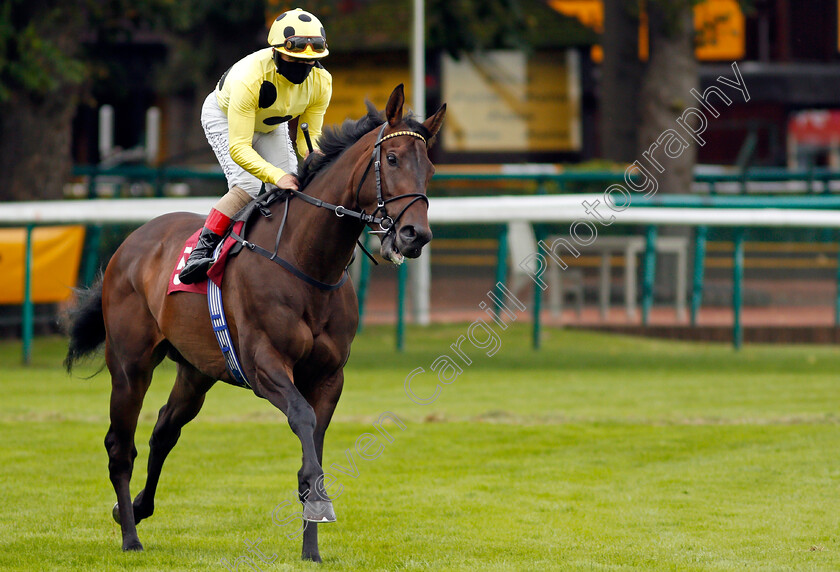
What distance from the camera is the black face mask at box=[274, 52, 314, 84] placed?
5480mm

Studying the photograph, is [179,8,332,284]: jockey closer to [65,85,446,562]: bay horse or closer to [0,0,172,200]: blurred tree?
[65,85,446,562]: bay horse

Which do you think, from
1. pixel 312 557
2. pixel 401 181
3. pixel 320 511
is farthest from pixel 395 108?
pixel 312 557

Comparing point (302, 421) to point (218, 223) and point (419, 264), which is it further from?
point (419, 264)

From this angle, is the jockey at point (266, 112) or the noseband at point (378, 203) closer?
the noseband at point (378, 203)

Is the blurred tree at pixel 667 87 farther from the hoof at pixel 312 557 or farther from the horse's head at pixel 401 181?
the hoof at pixel 312 557

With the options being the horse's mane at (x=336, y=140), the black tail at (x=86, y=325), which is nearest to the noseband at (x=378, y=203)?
the horse's mane at (x=336, y=140)

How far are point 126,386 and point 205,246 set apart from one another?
2.66ft

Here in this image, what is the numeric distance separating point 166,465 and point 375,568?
9.51ft

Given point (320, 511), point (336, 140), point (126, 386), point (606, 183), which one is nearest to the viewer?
point (320, 511)

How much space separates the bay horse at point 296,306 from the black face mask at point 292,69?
0.97ft

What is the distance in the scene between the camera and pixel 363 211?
16.8 ft

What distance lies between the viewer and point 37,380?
11.1m

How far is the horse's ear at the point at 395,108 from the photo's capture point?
5058mm

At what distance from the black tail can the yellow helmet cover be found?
1.81 meters
